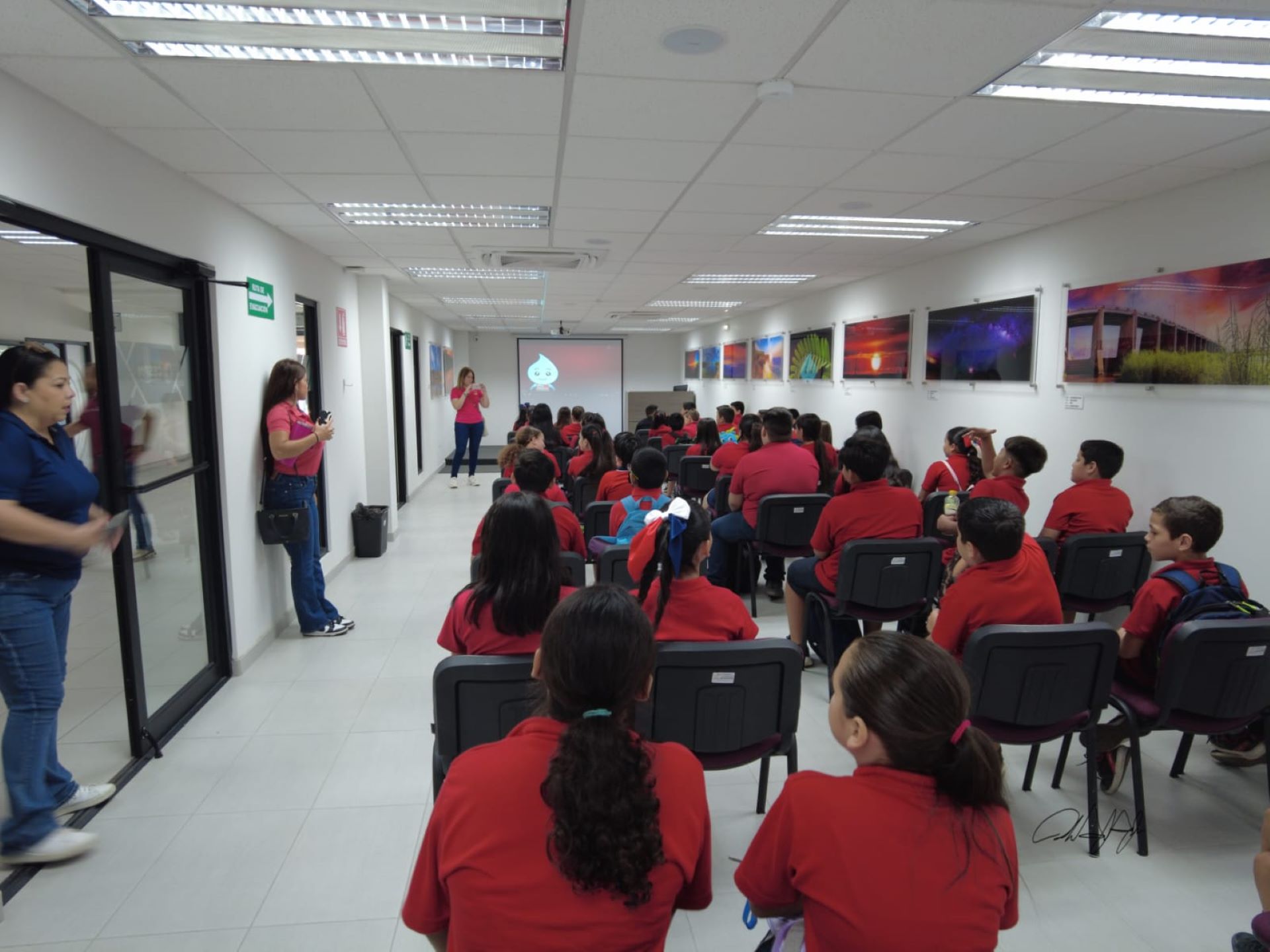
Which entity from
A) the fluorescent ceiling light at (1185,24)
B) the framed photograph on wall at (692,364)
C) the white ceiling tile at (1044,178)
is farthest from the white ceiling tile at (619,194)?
the framed photograph on wall at (692,364)

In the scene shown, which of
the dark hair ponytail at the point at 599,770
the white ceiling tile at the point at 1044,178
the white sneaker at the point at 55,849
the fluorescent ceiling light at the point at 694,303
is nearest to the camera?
the dark hair ponytail at the point at 599,770

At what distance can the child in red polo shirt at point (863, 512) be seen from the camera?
3.41m

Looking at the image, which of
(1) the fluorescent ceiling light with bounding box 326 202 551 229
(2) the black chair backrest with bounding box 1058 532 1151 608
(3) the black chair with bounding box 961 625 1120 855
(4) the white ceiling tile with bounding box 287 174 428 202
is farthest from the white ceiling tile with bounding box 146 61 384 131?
(2) the black chair backrest with bounding box 1058 532 1151 608

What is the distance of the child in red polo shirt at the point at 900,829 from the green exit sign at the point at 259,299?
13.1 feet

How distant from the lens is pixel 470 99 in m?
2.58

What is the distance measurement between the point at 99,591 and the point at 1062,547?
20.4ft

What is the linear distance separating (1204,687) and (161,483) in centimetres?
402

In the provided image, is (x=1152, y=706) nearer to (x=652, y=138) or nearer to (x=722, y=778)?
(x=722, y=778)

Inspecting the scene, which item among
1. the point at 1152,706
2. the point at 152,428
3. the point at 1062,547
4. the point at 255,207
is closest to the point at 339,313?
the point at 255,207

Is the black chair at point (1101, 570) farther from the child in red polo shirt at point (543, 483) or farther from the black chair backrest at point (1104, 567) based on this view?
the child in red polo shirt at point (543, 483)

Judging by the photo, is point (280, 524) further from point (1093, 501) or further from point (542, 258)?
point (1093, 501)

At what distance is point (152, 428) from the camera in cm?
317

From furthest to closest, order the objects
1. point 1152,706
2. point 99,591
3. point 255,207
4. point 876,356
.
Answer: point 876,356 < point 99,591 < point 255,207 < point 1152,706

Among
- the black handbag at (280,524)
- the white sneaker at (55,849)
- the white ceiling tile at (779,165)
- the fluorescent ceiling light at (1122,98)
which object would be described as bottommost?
the white sneaker at (55,849)
